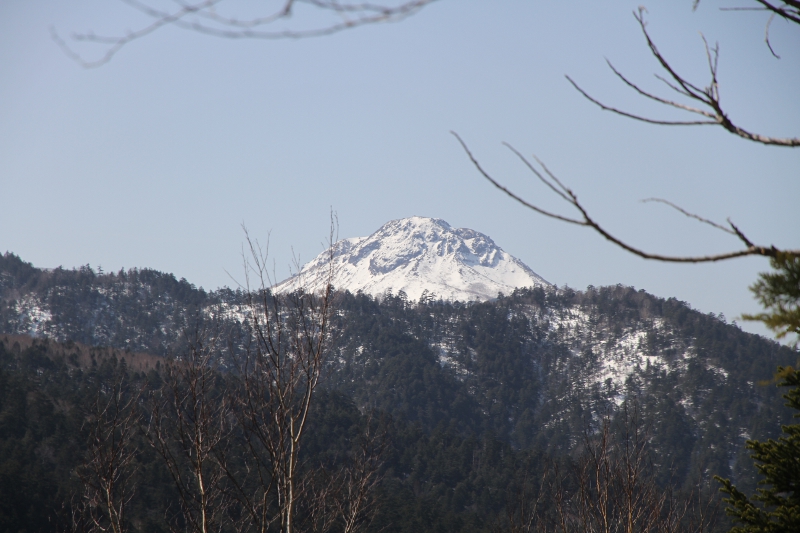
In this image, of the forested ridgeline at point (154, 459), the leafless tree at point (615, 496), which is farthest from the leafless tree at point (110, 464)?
the forested ridgeline at point (154, 459)

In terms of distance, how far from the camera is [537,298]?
114m

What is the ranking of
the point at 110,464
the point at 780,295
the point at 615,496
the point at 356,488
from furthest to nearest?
1. the point at 615,496
2. the point at 356,488
3. the point at 110,464
4. the point at 780,295

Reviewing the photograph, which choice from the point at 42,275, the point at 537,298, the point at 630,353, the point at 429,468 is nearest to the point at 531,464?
the point at 429,468

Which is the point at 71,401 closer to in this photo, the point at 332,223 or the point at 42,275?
the point at 332,223

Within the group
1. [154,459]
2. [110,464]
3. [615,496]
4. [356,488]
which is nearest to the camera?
[110,464]

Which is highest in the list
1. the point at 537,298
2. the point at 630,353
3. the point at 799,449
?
the point at 537,298

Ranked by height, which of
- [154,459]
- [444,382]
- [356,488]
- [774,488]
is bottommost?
[154,459]

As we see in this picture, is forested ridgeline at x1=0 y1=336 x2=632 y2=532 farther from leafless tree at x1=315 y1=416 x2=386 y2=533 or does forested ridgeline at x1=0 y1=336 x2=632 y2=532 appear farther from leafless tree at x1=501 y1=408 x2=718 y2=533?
leafless tree at x1=315 y1=416 x2=386 y2=533

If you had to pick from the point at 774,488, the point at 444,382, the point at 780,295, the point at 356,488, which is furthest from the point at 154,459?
the point at 444,382

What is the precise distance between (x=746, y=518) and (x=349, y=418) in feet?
170

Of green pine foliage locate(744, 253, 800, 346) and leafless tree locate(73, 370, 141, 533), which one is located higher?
green pine foliage locate(744, 253, 800, 346)

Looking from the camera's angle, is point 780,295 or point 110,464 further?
point 110,464

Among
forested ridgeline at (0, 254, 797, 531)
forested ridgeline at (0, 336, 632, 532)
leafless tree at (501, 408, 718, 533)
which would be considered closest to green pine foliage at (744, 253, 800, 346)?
leafless tree at (501, 408, 718, 533)

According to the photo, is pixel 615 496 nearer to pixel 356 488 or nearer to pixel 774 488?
pixel 774 488
